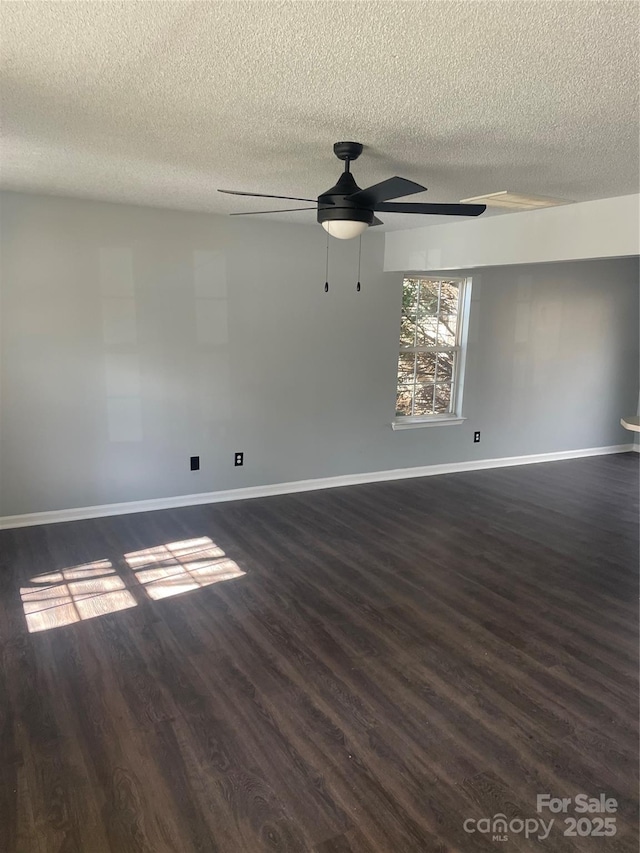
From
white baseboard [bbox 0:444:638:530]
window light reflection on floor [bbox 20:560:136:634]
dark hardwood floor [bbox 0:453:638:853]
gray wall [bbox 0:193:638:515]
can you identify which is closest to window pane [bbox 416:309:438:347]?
gray wall [bbox 0:193:638:515]

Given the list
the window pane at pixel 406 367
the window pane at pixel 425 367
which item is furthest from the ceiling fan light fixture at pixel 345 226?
the window pane at pixel 425 367

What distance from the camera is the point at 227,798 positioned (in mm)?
2035

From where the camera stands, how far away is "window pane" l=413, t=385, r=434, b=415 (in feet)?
20.1

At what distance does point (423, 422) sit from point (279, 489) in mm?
1707

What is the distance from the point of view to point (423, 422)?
6.03m

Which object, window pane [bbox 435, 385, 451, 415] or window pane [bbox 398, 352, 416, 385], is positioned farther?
window pane [bbox 435, 385, 451, 415]

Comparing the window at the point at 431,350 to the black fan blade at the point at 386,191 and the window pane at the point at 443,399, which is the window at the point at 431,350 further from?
the black fan blade at the point at 386,191

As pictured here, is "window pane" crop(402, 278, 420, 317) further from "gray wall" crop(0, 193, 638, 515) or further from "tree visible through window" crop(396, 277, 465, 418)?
"gray wall" crop(0, 193, 638, 515)

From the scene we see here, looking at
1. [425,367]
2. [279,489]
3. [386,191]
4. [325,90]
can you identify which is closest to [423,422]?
[425,367]

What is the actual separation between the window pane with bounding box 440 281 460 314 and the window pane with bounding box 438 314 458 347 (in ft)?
0.20

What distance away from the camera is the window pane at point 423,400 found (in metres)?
6.12

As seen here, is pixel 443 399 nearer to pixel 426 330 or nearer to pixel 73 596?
pixel 426 330

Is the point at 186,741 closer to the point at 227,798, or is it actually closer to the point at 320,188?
the point at 227,798

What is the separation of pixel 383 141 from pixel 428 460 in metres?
4.07
